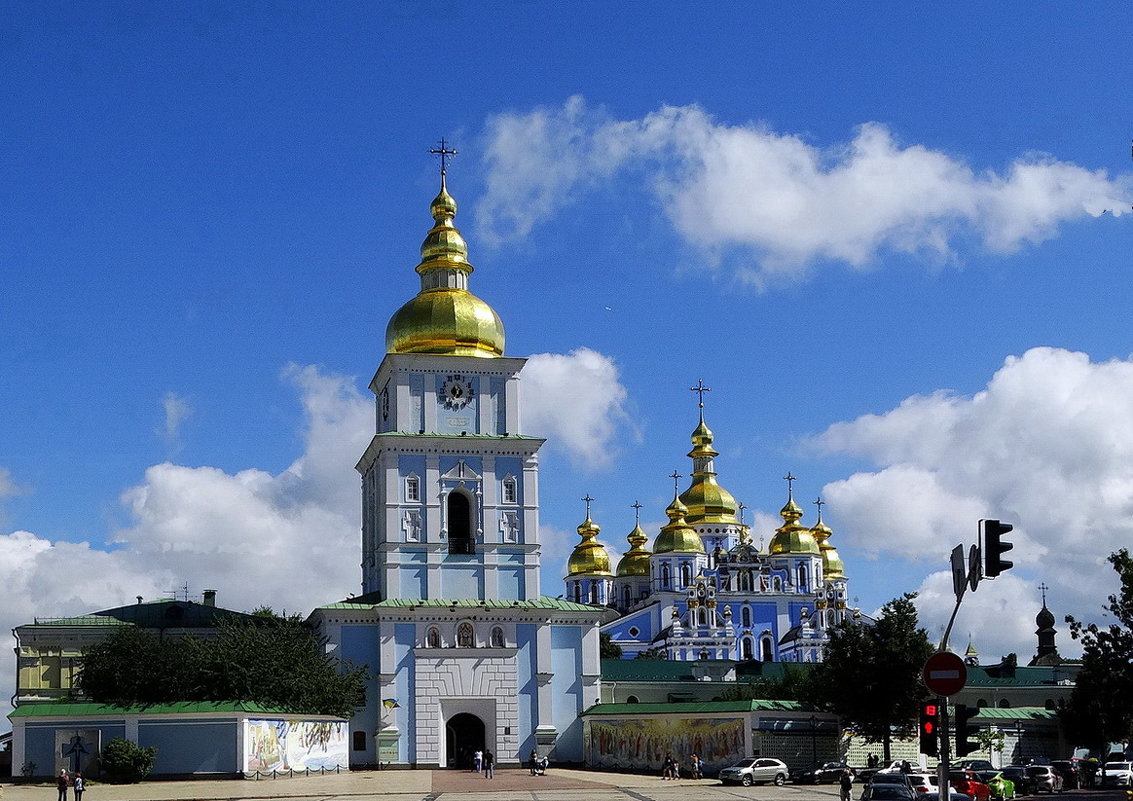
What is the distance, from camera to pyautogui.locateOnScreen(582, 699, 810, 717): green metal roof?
55097mm

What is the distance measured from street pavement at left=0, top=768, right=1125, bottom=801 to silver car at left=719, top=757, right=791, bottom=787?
2.15 ft

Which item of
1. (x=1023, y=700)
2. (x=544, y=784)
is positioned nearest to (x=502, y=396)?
(x=544, y=784)

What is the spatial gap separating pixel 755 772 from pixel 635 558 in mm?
72442

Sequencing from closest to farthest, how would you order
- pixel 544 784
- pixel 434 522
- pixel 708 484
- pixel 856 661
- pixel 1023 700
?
pixel 544 784 → pixel 856 661 → pixel 434 522 → pixel 1023 700 → pixel 708 484

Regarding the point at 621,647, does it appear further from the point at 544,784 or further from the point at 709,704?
the point at 544,784

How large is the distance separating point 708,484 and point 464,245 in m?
56.8

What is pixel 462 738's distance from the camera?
60.7 metres

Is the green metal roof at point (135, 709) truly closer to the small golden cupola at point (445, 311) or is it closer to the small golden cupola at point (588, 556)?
the small golden cupola at point (445, 311)

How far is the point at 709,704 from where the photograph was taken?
56500 mm

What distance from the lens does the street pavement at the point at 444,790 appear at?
4094 centimetres

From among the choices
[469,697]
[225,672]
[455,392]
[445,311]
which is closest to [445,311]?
[445,311]

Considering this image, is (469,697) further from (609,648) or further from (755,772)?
(609,648)

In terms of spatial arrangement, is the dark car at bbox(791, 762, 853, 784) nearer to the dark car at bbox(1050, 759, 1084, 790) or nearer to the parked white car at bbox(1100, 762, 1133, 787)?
the dark car at bbox(1050, 759, 1084, 790)

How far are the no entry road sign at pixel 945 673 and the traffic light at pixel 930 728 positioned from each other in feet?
6.55
